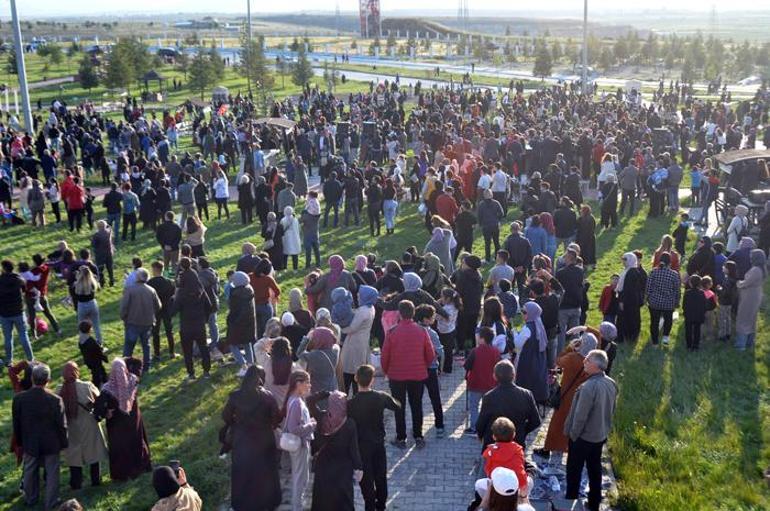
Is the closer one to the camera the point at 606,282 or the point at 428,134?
the point at 606,282

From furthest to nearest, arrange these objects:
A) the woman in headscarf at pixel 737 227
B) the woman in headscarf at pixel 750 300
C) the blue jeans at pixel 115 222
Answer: the blue jeans at pixel 115 222, the woman in headscarf at pixel 737 227, the woman in headscarf at pixel 750 300

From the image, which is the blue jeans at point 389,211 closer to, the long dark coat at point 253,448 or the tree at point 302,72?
the long dark coat at point 253,448

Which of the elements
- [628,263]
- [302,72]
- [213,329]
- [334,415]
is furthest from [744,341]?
[302,72]

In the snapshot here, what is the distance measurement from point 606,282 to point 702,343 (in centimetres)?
313

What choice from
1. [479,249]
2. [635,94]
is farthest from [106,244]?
[635,94]

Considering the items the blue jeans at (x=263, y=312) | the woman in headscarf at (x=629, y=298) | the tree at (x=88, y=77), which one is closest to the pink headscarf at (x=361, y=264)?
the blue jeans at (x=263, y=312)

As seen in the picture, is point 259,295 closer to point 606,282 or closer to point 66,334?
point 66,334

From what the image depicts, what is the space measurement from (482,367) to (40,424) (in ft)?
14.8

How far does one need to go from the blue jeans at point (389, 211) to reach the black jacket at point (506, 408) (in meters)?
11.2

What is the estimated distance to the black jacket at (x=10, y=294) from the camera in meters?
10.6

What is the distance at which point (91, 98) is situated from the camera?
48.0 m

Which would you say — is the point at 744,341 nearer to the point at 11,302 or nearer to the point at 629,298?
the point at 629,298

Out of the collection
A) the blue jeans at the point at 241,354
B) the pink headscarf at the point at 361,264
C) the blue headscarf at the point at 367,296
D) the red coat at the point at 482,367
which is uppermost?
the blue headscarf at the point at 367,296

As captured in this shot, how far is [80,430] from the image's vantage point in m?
7.88
